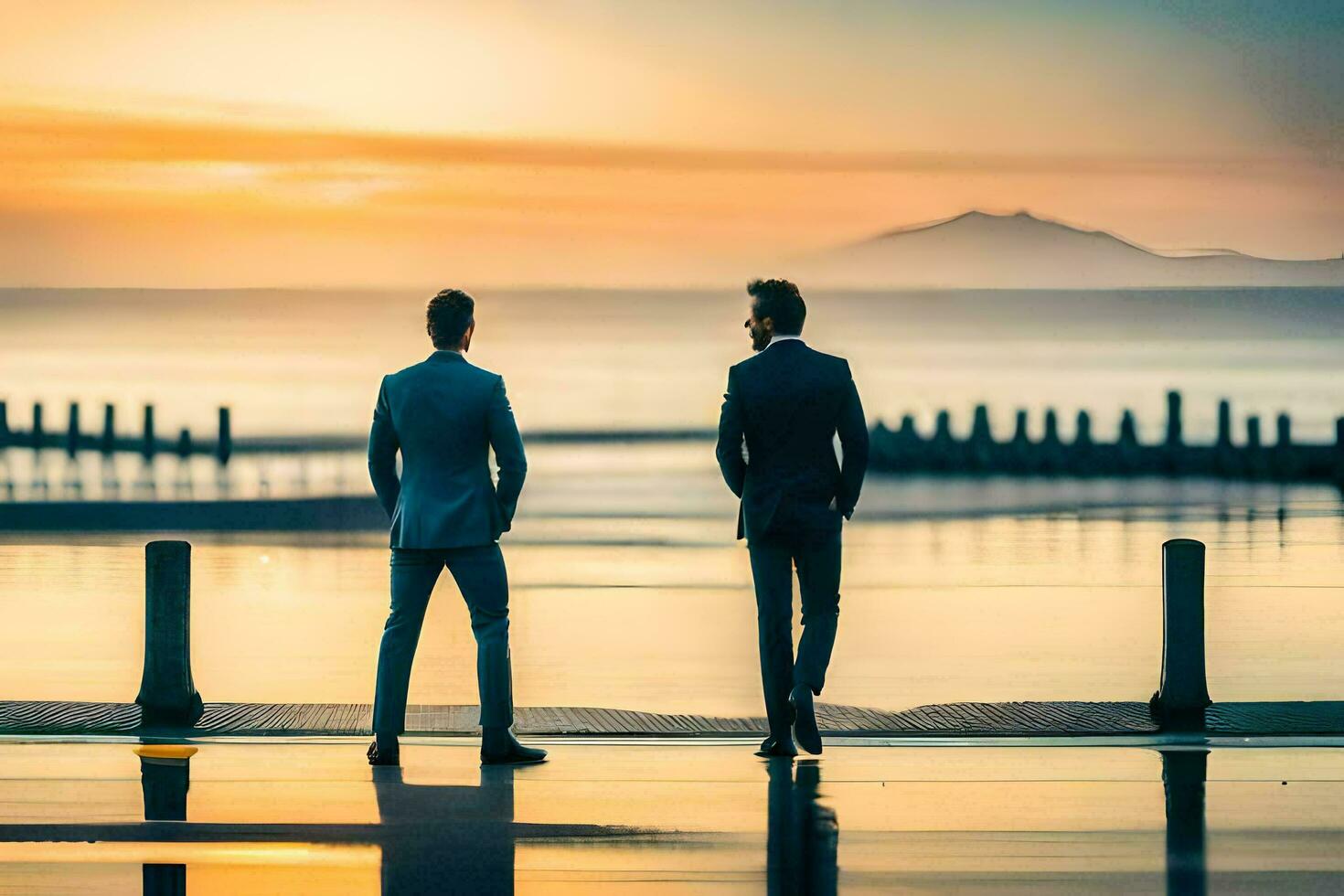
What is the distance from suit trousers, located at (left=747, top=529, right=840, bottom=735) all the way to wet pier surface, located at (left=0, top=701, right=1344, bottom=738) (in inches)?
30.3

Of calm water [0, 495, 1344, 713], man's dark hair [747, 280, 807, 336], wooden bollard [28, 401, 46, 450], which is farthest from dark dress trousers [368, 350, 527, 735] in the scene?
wooden bollard [28, 401, 46, 450]

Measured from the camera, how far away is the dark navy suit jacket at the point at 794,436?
6.57 metres

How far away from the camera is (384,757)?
660cm

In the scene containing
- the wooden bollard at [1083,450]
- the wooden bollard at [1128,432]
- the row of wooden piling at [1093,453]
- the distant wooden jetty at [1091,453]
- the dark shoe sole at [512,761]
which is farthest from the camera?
the wooden bollard at [1128,432]

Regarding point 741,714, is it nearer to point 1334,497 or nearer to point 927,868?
point 927,868

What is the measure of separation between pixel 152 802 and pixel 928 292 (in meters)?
107

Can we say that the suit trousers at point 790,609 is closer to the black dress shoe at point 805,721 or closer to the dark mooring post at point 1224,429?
the black dress shoe at point 805,721

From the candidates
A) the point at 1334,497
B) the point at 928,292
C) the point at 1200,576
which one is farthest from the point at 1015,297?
the point at 1200,576

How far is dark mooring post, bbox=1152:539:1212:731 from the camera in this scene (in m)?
7.45

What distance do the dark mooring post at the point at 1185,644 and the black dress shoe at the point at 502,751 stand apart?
2735 millimetres

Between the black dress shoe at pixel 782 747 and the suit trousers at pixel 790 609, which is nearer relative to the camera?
the suit trousers at pixel 790 609

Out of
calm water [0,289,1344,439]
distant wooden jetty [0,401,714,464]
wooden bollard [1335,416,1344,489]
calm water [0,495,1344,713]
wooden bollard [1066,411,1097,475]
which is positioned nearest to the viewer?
calm water [0,495,1344,713]

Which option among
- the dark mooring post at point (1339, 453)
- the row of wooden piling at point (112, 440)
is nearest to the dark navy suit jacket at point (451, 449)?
the dark mooring post at point (1339, 453)

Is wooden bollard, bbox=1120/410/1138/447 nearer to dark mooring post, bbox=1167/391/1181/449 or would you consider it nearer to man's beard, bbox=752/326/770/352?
dark mooring post, bbox=1167/391/1181/449
